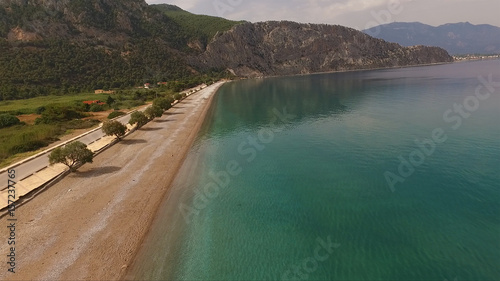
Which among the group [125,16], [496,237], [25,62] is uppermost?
[125,16]

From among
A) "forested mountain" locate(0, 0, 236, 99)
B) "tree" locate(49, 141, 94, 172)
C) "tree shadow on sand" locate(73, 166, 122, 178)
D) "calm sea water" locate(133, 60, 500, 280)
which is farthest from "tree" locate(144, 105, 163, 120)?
"forested mountain" locate(0, 0, 236, 99)

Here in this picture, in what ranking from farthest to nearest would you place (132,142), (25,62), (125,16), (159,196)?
(125,16), (25,62), (132,142), (159,196)

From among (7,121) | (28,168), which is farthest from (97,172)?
(7,121)

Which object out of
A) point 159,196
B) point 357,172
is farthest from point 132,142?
point 357,172

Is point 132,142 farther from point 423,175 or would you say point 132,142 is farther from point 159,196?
point 423,175

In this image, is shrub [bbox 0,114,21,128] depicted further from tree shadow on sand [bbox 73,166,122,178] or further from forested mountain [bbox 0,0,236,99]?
forested mountain [bbox 0,0,236,99]

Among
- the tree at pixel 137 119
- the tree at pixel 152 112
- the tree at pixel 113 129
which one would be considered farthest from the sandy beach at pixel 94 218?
the tree at pixel 152 112

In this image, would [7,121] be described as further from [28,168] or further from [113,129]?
[28,168]
